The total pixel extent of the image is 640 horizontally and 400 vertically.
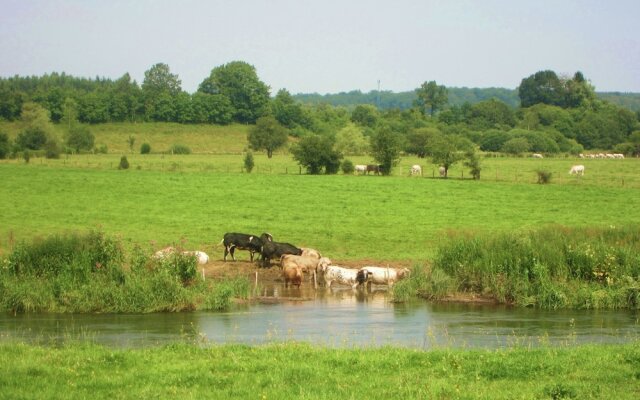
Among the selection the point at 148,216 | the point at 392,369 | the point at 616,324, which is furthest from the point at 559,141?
the point at 392,369

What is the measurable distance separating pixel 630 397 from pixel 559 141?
118732mm

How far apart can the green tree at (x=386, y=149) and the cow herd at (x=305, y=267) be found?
3678 cm

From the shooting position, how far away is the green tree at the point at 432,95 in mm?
186250

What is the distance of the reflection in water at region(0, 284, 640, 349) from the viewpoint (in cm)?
1861

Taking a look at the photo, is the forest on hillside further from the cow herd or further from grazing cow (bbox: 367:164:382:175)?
the cow herd

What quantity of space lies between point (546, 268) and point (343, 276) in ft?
22.3

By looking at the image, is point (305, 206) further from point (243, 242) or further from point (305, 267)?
point (305, 267)

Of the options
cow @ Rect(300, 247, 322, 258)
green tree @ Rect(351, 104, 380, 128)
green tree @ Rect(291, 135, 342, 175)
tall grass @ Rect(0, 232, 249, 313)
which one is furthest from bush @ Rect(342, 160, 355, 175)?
green tree @ Rect(351, 104, 380, 128)

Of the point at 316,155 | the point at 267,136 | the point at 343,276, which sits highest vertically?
the point at 267,136

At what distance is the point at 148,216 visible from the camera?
39906mm

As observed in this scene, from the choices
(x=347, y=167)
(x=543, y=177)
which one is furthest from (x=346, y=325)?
(x=347, y=167)

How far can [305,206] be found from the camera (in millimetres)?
44250

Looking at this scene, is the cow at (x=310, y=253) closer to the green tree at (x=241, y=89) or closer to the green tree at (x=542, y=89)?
the green tree at (x=241, y=89)

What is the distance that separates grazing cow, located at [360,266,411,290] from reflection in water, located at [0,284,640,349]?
202 centimetres
